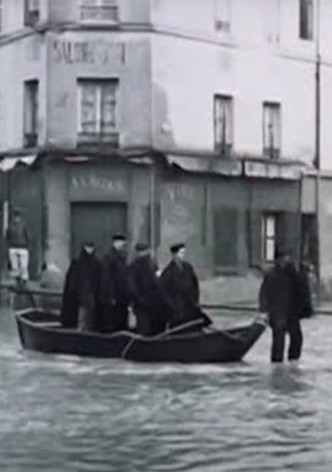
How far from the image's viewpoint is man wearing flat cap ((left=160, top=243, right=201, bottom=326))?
A: 2053cm

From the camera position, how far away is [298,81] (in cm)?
4125

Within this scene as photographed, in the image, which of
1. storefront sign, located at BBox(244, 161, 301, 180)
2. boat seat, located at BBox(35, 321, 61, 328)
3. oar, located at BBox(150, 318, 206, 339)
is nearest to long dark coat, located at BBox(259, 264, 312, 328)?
oar, located at BBox(150, 318, 206, 339)

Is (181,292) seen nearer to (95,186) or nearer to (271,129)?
(95,186)

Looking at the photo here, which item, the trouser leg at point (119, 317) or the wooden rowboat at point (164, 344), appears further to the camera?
the trouser leg at point (119, 317)

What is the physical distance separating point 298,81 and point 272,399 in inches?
1037

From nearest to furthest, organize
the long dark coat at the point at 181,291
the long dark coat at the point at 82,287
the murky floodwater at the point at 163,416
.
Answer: the murky floodwater at the point at 163,416, the long dark coat at the point at 181,291, the long dark coat at the point at 82,287

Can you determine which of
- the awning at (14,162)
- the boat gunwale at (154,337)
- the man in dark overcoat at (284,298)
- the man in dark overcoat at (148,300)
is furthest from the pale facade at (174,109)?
the man in dark overcoat at (284,298)

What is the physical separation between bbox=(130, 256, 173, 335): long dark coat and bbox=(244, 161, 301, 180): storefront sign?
59.5 feet

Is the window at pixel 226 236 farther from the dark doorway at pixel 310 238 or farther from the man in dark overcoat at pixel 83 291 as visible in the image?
the man in dark overcoat at pixel 83 291

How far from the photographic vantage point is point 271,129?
4050 centimetres

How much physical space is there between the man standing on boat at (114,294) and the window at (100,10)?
16573 mm

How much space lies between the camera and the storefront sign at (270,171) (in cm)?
3891

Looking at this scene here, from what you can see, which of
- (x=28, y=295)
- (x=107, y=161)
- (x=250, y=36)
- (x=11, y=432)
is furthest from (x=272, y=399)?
(x=250, y=36)

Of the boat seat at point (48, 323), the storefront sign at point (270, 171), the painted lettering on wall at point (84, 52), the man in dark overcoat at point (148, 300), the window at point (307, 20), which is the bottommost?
the boat seat at point (48, 323)
